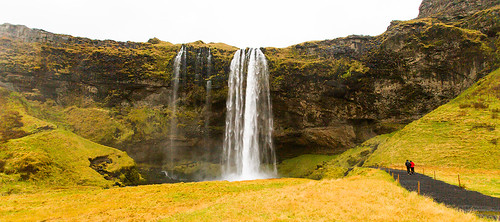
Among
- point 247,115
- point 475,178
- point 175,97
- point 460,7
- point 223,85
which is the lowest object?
point 475,178

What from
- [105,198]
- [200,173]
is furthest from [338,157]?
[105,198]

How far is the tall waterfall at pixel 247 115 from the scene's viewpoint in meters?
52.3

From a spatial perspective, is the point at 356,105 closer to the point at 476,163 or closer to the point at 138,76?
the point at 476,163

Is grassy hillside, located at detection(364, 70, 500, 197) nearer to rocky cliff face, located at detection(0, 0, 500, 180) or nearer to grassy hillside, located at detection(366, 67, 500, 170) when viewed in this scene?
grassy hillside, located at detection(366, 67, 500, 170)

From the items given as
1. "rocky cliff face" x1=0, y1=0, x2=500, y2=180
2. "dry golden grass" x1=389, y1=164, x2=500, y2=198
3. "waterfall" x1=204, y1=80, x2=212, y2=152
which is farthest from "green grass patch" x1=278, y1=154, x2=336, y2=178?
"dry golden grass" x1=389, y1=164, x2=500, y2=198

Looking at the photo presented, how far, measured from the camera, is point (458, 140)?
102 feet

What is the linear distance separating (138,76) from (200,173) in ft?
84.9

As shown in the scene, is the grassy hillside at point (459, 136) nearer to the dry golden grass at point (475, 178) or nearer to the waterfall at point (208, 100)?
the dry golden grass at point (475, 178)

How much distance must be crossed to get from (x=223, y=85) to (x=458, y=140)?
1591 inches

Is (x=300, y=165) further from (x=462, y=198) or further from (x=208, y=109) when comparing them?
(x=462, y=198)

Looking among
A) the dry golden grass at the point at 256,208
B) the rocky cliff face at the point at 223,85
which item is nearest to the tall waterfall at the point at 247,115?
the rocky cliff face at the point at 223,85

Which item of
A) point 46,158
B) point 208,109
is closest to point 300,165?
point 208,109

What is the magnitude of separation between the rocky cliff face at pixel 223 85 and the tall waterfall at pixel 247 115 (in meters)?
2.18

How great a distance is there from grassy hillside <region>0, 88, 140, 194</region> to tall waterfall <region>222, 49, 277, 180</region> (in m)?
19.7
